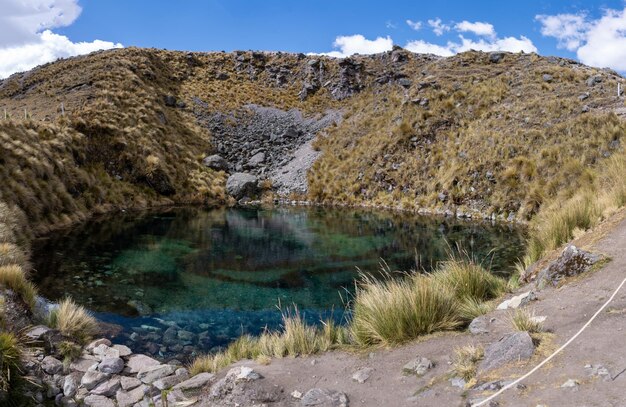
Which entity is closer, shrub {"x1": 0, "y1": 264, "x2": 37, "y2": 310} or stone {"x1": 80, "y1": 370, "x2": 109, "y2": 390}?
stone {"x1": 80, "y1": 370, "x2": 109, "y2": 390}

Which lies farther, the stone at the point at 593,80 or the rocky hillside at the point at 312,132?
the stone at the point at 593,80

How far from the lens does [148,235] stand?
21656mm

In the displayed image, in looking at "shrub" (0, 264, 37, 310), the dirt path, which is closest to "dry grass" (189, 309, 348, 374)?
the dirt path

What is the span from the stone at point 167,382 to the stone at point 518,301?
5144 mm

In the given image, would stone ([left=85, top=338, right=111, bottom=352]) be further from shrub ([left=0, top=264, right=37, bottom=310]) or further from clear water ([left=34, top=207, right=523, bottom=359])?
shrub ([left=0, top=264, right=37, bottom=310])

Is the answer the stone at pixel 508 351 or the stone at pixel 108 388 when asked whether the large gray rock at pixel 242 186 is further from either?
the stone at pixel 508 351

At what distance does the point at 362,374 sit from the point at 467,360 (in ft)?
4.53

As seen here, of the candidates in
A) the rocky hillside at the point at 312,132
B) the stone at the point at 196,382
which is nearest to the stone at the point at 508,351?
the stone at the point at 196,382

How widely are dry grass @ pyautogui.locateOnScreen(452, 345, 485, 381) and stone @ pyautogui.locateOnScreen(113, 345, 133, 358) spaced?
5.82m

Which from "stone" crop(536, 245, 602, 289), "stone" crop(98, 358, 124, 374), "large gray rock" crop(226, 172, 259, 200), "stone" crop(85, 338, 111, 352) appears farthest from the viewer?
"large gray rock" crop(226, 172, 259, 200)

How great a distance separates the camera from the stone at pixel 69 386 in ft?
22.4

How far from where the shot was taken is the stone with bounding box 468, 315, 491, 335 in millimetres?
6344

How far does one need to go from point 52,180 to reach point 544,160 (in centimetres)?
2668

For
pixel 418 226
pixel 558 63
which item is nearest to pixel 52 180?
pixel 418 226
